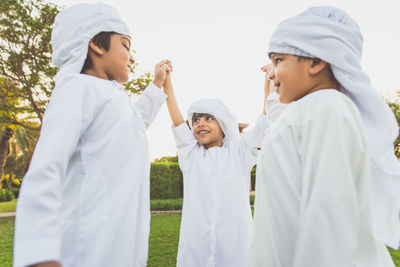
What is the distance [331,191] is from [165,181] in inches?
683

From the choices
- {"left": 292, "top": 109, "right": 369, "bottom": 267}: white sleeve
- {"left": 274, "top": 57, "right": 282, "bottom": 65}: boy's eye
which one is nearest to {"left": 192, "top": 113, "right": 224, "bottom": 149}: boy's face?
{"left": 274, "top": 57, "right": 282, "bottom": 65}: boy's eye

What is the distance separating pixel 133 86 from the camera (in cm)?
1355

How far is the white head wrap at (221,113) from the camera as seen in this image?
3.56 meters

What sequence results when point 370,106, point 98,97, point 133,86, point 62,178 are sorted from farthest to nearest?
point 133,86
point 98,97
point 370,106
point 62,178

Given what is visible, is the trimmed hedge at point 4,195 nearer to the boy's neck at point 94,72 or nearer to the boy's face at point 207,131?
the boy's face at point 207,131

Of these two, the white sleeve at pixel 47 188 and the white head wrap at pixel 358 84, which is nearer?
the white sleeve at pixel 47 188

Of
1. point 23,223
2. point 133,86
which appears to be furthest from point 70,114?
point 133,86

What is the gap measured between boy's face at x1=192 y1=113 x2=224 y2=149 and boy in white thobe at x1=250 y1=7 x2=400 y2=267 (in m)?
1.76

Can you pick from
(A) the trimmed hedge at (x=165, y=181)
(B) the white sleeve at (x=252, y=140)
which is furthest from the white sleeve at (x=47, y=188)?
(A) the trimmed hedge at (x=165, y=181)

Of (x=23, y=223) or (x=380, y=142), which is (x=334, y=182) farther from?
(x=23, y=223)

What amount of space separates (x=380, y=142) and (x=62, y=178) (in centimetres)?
149

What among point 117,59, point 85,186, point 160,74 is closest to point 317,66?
point 117,59

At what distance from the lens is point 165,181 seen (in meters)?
18.3

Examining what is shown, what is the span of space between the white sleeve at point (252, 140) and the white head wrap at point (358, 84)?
1518 mm
